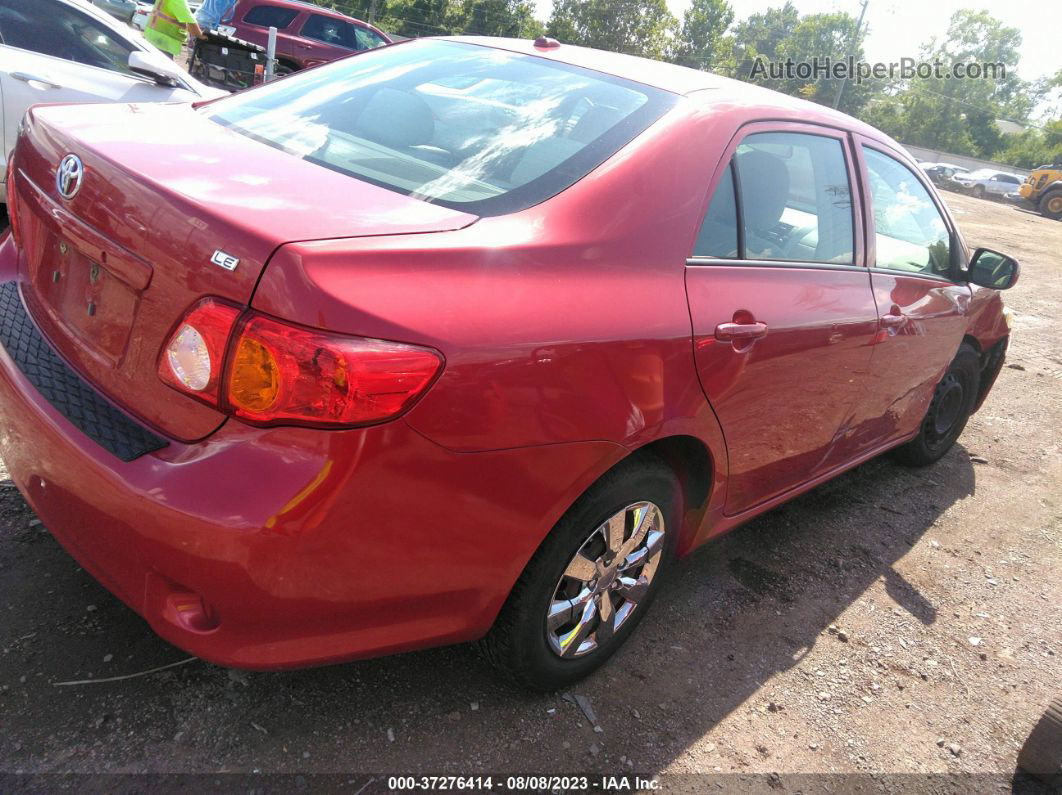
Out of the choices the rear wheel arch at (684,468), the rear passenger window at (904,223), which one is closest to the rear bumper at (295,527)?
the rear wheel arch at (684,468)

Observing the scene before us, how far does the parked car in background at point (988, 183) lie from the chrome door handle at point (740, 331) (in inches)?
1584

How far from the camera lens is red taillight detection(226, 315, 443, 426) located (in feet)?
5.08

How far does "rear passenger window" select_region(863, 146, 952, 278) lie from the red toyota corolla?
521 millimetres

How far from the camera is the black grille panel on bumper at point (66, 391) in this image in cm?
173

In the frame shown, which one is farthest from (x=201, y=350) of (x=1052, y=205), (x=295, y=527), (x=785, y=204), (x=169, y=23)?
(x=1052, y=205)

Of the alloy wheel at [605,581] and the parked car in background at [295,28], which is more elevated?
the parked car in background at [295,28]

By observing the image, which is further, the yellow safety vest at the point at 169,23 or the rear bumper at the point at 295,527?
the yellow safety vest at the point at 169,23

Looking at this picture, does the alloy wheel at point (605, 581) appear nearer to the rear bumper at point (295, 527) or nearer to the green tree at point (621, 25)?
the rear bumper at point (295, 527)

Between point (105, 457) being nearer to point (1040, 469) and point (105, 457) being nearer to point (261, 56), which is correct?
point (1040, 469)

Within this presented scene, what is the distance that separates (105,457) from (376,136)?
112 cm

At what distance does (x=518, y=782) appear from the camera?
82.5 inches

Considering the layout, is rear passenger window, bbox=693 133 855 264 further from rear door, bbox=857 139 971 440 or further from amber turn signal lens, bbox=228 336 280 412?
amber turn signal lens, bbox=228 336 280 412

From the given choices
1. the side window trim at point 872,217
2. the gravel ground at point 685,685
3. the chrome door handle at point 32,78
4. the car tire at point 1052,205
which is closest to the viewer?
the gravel ground at point 685,685

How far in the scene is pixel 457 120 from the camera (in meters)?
2.37
